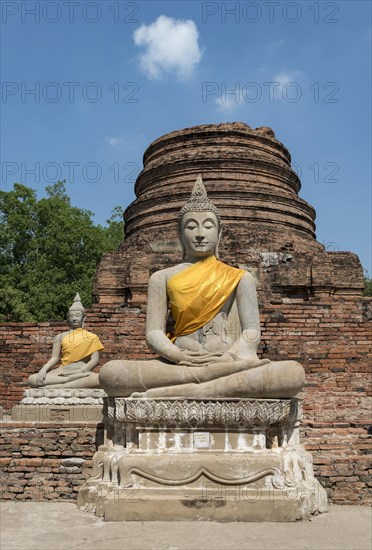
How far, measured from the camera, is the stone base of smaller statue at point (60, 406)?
6.79m

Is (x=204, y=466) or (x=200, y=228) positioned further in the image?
(x=200, y=228)

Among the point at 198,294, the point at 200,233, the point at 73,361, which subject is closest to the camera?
the point at 198,294

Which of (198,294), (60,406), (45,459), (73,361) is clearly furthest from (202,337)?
(73,361)

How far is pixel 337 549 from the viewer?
3305mm

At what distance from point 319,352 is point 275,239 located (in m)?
5.57

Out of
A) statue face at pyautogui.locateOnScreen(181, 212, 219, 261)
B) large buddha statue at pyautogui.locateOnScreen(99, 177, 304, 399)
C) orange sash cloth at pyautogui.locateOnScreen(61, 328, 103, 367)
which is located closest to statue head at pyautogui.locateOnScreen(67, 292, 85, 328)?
orange sash cloth at pyautogui.locateOnScreen(61, 328, 103, 367)

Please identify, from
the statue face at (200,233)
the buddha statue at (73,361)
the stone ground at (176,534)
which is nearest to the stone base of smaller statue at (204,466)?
the stone ground at (176,534)

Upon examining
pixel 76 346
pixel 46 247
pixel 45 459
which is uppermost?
pixel 46 247

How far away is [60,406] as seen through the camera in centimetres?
690

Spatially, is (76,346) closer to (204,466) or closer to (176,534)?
(204,466)

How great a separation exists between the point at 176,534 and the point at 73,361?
444 cm

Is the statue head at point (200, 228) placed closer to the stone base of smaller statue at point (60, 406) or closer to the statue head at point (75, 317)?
the stone base of smaller statue at point (60, 406)

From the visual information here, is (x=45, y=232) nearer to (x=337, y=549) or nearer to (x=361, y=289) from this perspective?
(x=361, y=289)

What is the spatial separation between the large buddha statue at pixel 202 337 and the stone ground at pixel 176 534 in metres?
0.93
